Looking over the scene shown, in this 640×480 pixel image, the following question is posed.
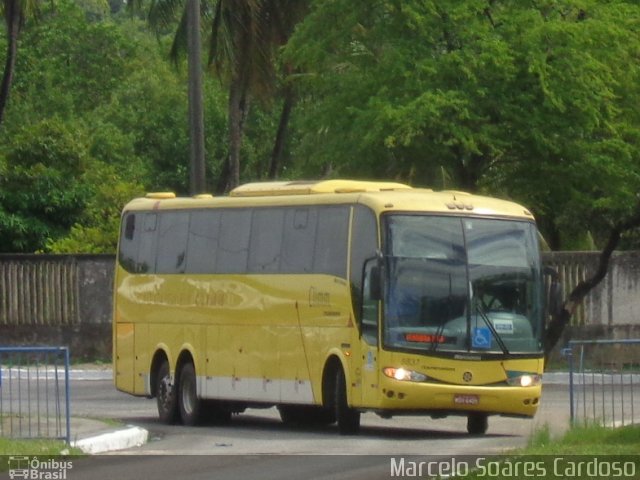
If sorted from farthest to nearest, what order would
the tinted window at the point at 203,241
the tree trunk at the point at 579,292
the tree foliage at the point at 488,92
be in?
the tree trunk at the point at 579,292
the tree foliage at the point at 488,92
the tinted window at the point at 203,241

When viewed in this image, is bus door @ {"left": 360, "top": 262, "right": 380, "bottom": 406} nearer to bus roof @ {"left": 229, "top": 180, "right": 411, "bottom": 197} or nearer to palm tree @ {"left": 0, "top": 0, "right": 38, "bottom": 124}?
bus roof @ {"left": 229, "top": 180, "right": 411, "bottom": 197}

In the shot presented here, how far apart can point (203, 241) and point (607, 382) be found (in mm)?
6816

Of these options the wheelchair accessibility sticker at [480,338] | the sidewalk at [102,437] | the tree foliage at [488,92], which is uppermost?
the tree foliage at [488,92]

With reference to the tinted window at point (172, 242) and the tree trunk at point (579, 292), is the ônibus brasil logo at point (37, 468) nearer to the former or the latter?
the tinted window at point (172, 242)

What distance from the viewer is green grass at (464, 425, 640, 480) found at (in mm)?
11648

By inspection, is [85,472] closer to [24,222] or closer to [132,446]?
[132,446]

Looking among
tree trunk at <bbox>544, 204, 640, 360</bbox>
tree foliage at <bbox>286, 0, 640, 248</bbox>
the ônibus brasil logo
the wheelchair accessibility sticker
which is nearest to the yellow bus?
the wheelchair accessibility sticker

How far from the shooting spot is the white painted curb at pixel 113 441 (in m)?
15.9

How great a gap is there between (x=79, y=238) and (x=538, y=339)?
1837 cm

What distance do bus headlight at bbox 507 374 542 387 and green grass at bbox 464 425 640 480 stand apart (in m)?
2.60

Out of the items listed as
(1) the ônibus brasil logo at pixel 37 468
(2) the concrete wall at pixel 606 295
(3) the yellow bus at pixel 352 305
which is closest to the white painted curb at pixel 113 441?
(1) the ônibus brasil logo at pixel 37 468

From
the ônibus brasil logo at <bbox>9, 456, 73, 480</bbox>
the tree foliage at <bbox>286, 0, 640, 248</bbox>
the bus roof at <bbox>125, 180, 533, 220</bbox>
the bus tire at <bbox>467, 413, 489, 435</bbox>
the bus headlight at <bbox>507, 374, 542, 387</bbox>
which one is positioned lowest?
the bus tire at <bbox>467, 413, 489, 435</bbox>

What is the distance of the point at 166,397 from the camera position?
21.7 meters

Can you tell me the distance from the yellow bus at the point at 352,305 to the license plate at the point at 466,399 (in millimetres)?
17
